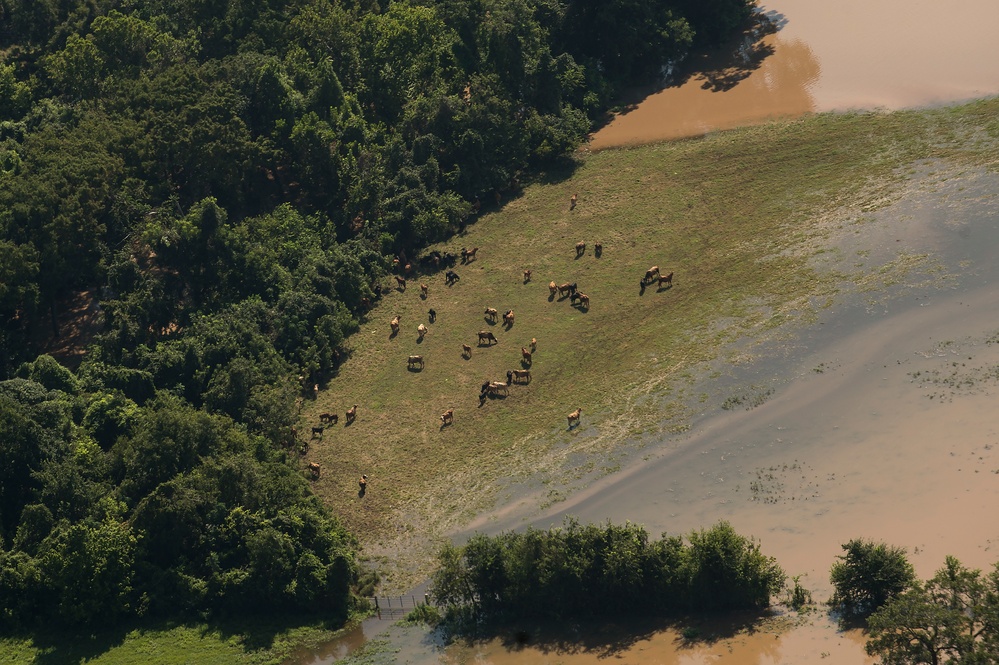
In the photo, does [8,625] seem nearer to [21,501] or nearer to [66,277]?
[21,501]

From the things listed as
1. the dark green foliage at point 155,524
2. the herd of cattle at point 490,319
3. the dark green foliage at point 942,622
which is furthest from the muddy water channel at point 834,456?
the herd of cattle at point 490,319

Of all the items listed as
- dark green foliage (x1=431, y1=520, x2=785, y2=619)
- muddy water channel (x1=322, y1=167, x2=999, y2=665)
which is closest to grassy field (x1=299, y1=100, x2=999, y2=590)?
muddy water channel (x1=322, y1=167, x2=999, y2=665)

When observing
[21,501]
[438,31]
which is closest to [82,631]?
[21,501]

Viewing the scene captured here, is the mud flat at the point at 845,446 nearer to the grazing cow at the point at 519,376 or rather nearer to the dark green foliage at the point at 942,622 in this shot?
the dark green foliage at the point at 942,622

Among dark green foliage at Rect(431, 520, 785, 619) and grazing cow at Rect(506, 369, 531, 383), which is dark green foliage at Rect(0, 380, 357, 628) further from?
grazing cow at Rect(506, 369, 531, 383)

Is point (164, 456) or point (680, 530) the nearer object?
point (680, 530)

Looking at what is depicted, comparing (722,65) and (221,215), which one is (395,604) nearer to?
(221,215)

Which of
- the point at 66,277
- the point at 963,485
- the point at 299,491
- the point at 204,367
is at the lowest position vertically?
the point at 963,485
